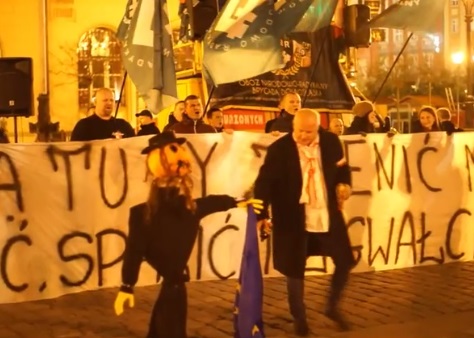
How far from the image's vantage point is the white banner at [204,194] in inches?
303

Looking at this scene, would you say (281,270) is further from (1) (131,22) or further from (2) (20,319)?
(1) (131,22)

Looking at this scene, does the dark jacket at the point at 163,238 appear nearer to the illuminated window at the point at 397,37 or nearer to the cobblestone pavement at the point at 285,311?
the cobblestone pavement at the point at 285,311

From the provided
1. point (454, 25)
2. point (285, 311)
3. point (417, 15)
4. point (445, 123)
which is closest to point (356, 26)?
point (417, 15)

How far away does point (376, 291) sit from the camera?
8.03 meters

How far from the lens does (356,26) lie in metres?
15.6

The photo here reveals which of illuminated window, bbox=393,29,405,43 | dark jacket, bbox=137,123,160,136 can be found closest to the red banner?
dark jacket, bbox=137,123,160,136

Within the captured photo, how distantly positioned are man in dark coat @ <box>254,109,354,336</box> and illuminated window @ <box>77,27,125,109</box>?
21.8 meters

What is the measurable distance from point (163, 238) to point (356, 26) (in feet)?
36.1

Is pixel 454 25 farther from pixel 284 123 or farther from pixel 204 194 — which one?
pixel 204 194

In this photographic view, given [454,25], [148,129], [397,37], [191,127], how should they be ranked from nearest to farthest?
[191,127] < [148,129] < [397,37] < [454,25]

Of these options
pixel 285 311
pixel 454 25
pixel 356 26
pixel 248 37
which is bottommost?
pixel 285 311

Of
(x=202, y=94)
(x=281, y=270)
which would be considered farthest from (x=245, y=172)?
(x=202, y=94)

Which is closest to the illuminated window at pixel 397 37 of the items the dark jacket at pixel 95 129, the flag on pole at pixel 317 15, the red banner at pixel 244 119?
the red banner at pixel 244 119

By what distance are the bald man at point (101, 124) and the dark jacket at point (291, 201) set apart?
2.39m
